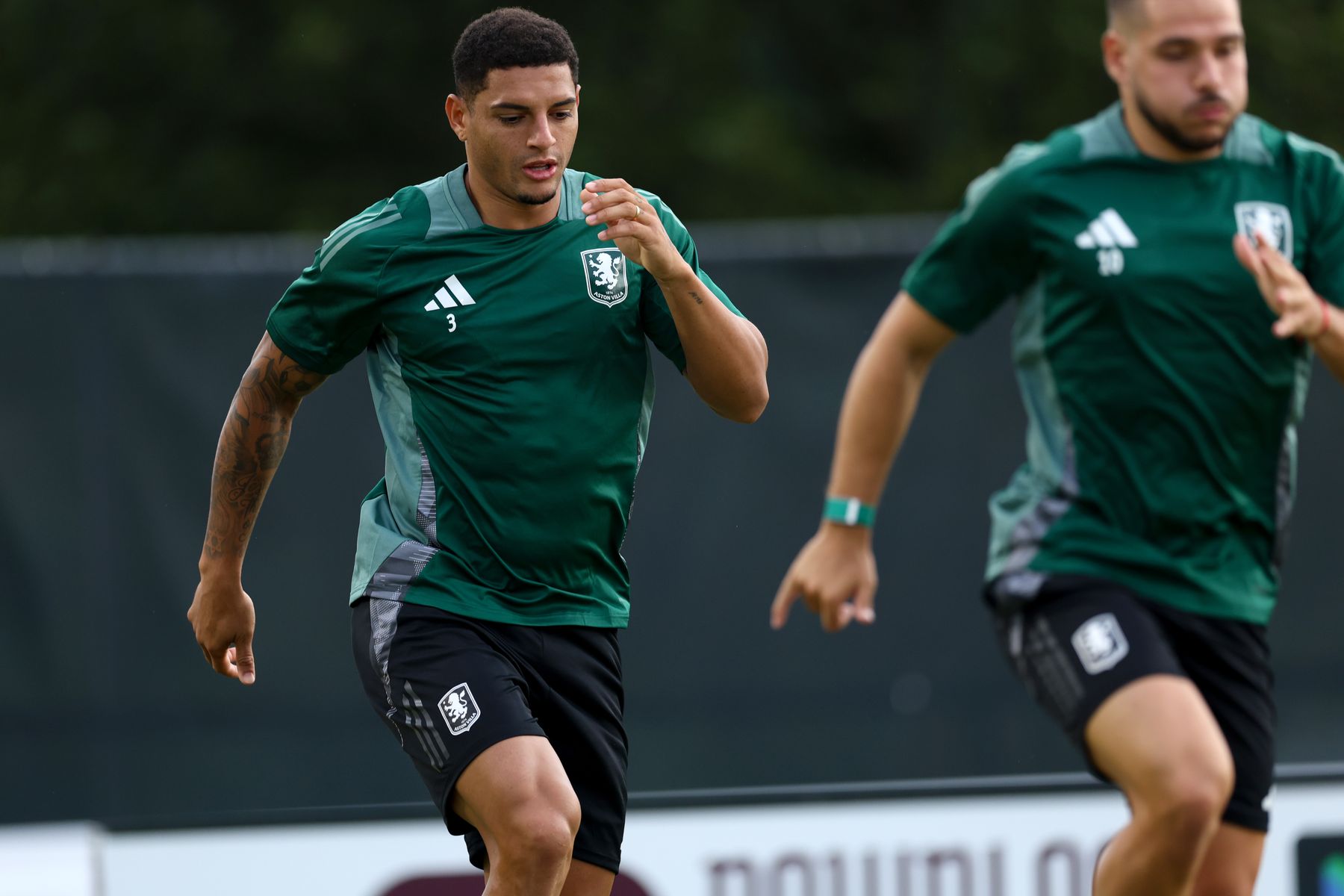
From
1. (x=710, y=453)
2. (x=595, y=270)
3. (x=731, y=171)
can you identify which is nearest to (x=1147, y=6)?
(x=595, y=270)

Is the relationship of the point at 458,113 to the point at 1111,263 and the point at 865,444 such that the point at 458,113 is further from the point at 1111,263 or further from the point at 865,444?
the point at 1111,263

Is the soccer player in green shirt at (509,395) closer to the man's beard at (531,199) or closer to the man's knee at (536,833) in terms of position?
the man's beard at (531,199)

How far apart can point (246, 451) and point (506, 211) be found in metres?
0.89

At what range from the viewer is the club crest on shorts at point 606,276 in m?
4.62

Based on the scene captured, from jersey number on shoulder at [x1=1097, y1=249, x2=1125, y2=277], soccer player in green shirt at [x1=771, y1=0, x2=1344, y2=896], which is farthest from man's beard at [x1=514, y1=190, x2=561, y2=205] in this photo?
jersey number on shoulder at [x1=1097, y1=249, x2=1125, y2=277]

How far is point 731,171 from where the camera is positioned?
16688 mm

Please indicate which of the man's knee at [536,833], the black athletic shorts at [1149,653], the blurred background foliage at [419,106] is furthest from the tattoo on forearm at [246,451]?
the blurred background foliage at [419,106]

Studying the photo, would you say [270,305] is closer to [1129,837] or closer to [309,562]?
[309,562]

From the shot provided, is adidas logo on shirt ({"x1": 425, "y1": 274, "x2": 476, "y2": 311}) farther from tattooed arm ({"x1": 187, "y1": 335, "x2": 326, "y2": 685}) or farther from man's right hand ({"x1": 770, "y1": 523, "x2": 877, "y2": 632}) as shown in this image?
man's right hand ({"x1": 770, "y1": 523, "x2": 877, "y2": 632})

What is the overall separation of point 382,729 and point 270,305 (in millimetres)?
2603

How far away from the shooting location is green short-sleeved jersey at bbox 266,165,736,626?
4.55 metres

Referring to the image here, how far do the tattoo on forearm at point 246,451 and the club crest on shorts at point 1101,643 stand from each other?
1.92m

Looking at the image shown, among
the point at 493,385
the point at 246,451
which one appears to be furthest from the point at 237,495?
the point at 493,385

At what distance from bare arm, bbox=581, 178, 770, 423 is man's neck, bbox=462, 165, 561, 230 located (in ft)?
0.58
